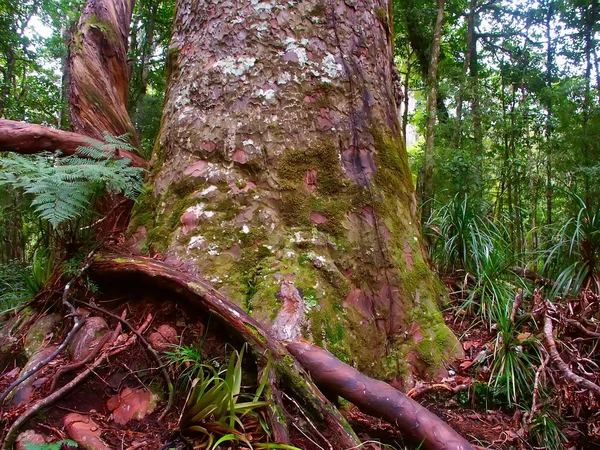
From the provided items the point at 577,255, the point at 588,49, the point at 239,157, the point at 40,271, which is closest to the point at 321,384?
the point at 239,157

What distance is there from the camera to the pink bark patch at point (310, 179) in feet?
8.68

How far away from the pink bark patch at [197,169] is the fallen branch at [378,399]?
123 cm

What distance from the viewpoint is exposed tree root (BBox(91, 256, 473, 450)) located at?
181 cm

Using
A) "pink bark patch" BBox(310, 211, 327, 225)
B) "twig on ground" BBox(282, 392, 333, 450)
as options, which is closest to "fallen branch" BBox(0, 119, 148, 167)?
"pink bark patch" BBox(310, 211, 327, 225)

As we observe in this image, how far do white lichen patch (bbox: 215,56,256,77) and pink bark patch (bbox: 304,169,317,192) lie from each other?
80 centimetres

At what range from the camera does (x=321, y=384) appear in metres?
1.99

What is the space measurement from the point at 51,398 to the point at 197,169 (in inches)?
57.0

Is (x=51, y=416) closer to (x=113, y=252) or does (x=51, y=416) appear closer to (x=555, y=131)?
(x=113, y=252)

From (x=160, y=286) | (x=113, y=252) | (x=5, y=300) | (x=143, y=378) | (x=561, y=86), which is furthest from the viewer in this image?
(x=561, y=86)

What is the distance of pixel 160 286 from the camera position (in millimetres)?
2195

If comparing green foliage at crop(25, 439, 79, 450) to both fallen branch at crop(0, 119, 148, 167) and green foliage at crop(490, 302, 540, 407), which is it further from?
green foliage at crop(490, 302, 540, 407)

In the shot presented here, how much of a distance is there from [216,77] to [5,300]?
10.8 ft

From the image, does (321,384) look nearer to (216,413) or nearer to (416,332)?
(216,413)

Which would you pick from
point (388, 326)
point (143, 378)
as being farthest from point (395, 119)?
point (143, 378)
